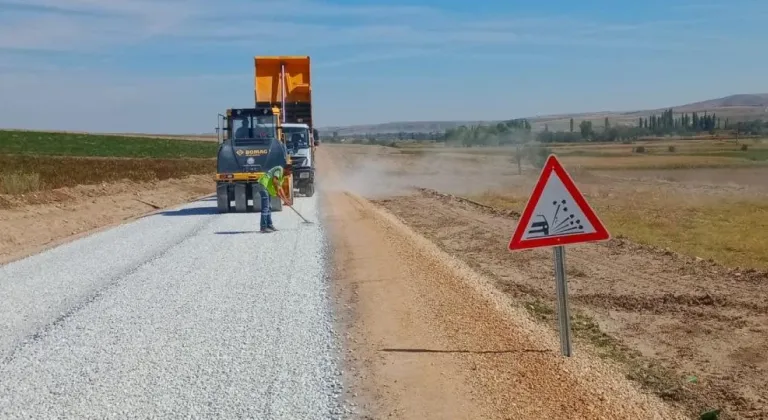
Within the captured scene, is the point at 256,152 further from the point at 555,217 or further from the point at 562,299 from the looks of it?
the point at 555,217

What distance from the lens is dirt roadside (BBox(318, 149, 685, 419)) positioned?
6.59 metres

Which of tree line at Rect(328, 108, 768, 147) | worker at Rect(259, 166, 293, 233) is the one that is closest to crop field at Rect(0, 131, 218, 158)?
tree line at Rect(328, 108, 768, 147)

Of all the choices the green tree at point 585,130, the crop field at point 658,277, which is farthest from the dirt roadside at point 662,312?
the green tree at point 585,130

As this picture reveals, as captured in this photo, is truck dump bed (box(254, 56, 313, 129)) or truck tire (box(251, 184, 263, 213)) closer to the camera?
truck tire (box(251, 184, 263, 213))

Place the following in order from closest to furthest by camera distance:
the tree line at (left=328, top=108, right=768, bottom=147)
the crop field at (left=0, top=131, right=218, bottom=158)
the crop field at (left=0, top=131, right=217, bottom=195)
Answer: the crop field at (left=0, top=131, right=217, bottom=195)
the tree line at (left=328, top=108, right=768, bottom=147)
the crop field at (left=0, top=131, right=218, bottom=158)

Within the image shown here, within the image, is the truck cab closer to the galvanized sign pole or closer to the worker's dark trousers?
the worker's dark trousers

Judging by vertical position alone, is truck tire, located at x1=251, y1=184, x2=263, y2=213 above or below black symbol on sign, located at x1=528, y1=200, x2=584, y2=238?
below

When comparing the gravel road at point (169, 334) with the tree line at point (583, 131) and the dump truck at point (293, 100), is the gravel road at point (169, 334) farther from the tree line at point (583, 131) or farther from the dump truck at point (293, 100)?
the tree line at point (583, 131)

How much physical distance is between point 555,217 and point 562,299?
812mm

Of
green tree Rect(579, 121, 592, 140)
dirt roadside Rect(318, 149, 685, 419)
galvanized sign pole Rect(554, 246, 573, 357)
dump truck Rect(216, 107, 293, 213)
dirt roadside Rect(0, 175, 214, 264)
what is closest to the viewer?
dirt roadside Rect(318, 149, 685, 419)

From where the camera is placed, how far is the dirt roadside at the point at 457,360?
21.6 feet

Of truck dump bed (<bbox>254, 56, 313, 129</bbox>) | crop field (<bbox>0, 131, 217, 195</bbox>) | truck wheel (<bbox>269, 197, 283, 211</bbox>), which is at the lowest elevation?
truck wheel (<bbox>269, 197, 283, 211</bbox>)

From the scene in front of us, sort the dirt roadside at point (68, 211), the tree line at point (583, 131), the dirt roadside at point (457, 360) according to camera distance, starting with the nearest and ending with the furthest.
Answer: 1. the dirt roadside at point (457, 360)
2. the dirt roadside at point (68, 211)
3. the tree line at point (583, 131)

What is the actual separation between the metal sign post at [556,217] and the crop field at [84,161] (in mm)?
25270
